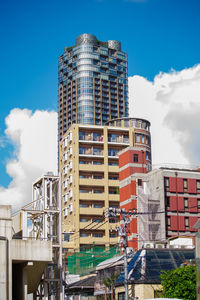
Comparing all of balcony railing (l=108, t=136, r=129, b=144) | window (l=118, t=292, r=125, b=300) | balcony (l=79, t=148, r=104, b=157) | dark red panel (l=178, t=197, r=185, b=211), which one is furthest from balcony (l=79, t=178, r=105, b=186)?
window (l=118, t=292, r=125, b=300)

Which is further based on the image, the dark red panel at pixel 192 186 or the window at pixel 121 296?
the dark red panel at pixel 192 186

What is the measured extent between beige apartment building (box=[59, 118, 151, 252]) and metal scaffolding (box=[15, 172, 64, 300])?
60460 mm

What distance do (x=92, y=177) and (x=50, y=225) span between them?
7135 centimetres

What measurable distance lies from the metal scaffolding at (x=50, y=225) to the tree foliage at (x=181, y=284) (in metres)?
10.4

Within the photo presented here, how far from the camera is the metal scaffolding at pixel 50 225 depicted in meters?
51.2

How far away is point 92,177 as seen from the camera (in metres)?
124

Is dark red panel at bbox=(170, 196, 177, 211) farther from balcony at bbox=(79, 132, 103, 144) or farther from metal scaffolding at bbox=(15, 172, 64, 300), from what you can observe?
metal scaffolding at bbox=(15, 172, 64, 300)

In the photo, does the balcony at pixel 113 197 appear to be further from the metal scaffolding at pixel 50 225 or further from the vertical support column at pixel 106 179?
the metal scaffolding at pixel 50 225

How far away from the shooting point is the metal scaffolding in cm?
5122

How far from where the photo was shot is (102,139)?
127 meters

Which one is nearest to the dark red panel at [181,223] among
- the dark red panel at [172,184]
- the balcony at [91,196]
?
the dark red panel at [172,184]

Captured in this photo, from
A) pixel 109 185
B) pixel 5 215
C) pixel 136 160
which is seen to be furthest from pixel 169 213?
pixel 5 215

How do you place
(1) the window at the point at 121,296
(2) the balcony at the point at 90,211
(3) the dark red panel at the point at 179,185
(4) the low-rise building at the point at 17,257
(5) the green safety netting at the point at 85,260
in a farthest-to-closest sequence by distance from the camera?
(2) the balcony at the point at 90,211, (5) the green safety netting at the point at 85,260, (3) the dark red panel at the point at 179,185, (1) the window at the point at 121,296, (4) the low-rise building at the point at 17,257

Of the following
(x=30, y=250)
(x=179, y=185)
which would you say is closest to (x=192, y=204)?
(x=179, y=185)
